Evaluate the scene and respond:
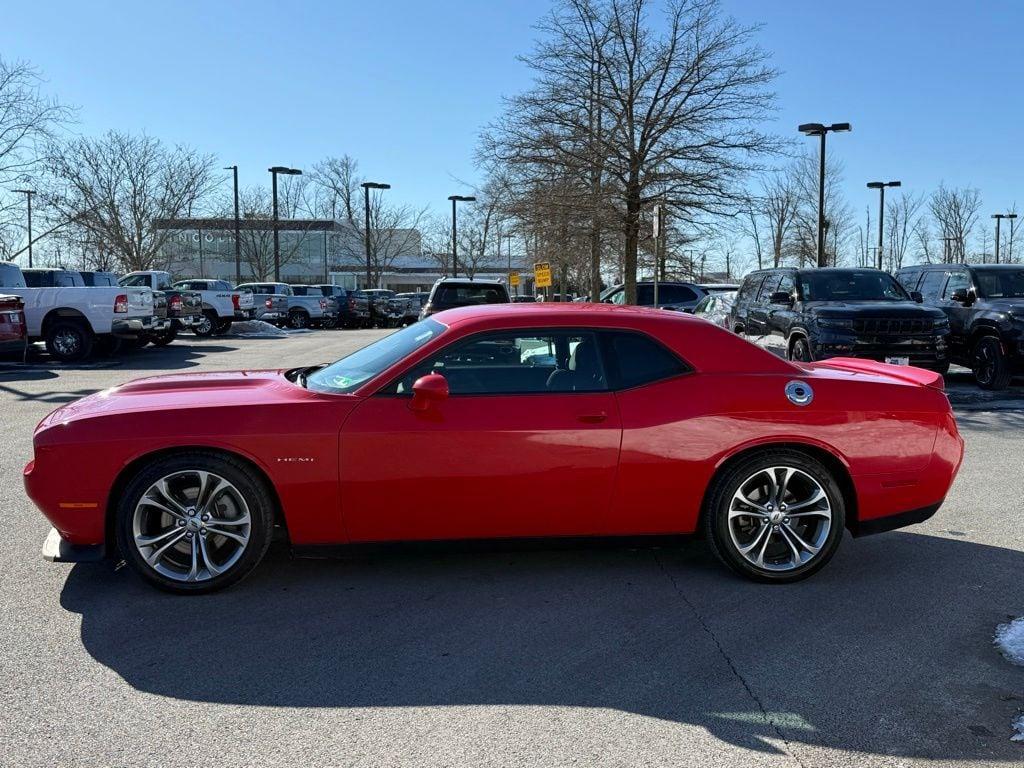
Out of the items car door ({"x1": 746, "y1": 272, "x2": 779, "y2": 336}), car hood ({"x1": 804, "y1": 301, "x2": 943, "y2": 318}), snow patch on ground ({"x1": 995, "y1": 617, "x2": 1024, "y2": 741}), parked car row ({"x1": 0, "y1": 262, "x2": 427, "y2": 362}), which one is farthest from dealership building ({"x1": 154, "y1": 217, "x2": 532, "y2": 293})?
snow patch on ground ({"x1": 995, "y1": 617, "x2": 1024, "y2": 741})

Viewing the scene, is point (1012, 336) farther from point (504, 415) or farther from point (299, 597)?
point (299, 597)

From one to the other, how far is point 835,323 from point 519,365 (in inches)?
328

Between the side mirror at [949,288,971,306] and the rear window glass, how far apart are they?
7.07m

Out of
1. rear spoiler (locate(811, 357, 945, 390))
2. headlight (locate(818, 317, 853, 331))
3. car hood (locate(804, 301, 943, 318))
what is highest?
car hood (locate(804, 301, 943, 318))

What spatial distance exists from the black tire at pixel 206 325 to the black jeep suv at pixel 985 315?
762 inches

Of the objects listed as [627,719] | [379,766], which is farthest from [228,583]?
[627,719]

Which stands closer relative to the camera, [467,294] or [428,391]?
[428,391]

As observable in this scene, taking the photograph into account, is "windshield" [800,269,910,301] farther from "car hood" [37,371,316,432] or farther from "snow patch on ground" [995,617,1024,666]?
"car hood" [37,371,316,432]

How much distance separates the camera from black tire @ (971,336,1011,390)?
1228 cm

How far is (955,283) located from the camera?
1366 cm

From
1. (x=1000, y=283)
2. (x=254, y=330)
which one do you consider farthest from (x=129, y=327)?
(x=1000, y=283)

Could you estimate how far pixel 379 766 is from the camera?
9.30 ft

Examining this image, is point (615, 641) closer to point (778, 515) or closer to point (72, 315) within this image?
point (778, 515)

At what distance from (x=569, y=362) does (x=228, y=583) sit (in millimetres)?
2036
